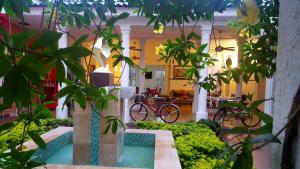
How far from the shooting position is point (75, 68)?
0.49m

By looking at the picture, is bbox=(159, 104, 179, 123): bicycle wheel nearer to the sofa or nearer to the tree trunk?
the sofa

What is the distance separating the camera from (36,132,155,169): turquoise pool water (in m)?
3.81

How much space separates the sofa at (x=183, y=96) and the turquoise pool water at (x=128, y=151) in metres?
9.56

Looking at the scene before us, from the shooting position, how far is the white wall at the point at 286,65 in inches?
13.8

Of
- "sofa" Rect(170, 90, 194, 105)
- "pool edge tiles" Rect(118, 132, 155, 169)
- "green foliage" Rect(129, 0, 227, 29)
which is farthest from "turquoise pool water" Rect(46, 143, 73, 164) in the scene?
"sofa" Rect(170, 90, 194, 105)

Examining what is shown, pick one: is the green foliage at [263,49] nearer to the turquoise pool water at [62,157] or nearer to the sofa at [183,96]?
the turquoise pool water at [62,157]

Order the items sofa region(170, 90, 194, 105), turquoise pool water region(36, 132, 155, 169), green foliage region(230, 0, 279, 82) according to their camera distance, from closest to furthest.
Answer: green foliage region(230, 0, 279, 82), turquoise pool water region(36, 132, 155, 169), sofa region(170, 90, 194, 105)

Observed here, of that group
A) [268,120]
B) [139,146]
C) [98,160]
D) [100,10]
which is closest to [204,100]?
[139,146]

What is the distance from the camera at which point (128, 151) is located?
177 inches

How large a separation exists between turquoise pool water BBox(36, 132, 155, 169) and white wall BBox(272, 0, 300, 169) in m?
3.36

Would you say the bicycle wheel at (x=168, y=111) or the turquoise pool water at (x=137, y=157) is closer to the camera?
the turquoise pool water at (x=137, y=157)

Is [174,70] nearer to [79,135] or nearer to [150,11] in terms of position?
[79,135]

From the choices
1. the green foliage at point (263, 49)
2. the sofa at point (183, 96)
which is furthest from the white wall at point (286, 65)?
the sofa at point (183, 96)

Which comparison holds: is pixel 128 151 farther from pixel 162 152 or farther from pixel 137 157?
pixel 162 152
